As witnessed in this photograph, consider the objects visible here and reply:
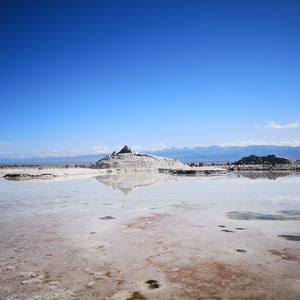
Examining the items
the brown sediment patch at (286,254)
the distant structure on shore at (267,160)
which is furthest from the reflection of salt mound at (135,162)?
the brown sediment patch at (286,254)

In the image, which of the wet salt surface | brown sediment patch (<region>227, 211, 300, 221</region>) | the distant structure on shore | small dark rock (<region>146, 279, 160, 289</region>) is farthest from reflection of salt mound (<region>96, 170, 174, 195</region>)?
the distant structure on shore

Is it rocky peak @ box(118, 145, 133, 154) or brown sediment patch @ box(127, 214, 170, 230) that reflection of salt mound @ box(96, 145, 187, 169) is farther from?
brown sediment patch @ box(127, 214, 170, 230)

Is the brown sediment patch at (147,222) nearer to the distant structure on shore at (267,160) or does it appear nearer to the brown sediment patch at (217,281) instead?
the brown sediment patch at (217,281)

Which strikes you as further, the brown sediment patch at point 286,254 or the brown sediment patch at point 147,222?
the brown sediment patch at point 147,222

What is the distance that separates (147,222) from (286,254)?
4283 millimetres

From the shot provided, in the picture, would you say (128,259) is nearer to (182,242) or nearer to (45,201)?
(182,242)

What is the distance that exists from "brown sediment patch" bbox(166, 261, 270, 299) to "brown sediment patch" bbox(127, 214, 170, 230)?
342 cm

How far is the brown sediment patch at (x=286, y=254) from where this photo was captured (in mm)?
6488

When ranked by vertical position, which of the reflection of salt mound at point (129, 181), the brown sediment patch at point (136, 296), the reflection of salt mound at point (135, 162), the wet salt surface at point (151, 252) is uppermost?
the reflection of salt mound at point (135, 162)

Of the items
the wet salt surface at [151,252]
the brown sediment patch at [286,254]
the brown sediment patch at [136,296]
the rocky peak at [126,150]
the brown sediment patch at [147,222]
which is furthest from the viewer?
the rocky peak at [126,150]

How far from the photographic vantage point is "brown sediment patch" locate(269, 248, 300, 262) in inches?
255

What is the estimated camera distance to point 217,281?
5.47 m

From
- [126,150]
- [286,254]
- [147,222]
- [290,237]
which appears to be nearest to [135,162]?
[126,150]

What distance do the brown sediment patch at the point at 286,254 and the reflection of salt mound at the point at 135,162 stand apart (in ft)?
126
